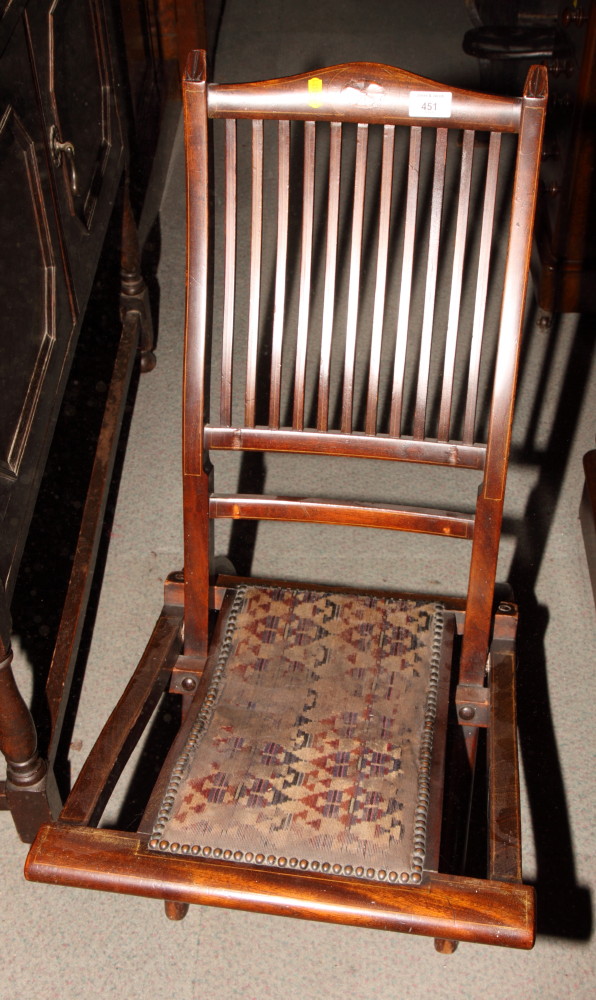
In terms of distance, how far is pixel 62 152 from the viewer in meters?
Result: 1.84

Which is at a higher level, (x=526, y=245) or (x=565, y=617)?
(x=526, y=245)

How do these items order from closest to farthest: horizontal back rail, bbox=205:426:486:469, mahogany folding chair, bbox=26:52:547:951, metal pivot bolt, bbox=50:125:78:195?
1. mahogany folding chair, bbox=26:52:547:951
2. horizontal back rail, bbox=205:426:486:469
3. metal pivot bolt, bbox=50:125:78:195

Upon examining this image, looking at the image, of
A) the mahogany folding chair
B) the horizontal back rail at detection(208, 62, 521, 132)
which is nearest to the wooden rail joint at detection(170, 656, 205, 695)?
the mahogany folding chair

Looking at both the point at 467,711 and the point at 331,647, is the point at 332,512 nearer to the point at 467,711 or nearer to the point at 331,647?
the point at 331,647

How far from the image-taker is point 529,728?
7.01 feet

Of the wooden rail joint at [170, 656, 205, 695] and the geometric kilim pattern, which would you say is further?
the wooden rail joint at [170, 656, 205, 695]

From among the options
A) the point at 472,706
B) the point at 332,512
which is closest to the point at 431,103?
the point at 332,512

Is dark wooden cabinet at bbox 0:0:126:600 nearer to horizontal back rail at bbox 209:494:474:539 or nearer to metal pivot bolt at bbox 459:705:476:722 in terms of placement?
horizontal back rail at bbox 209:494:474:539

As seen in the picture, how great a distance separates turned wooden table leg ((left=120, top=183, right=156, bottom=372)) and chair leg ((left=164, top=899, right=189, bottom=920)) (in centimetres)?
154

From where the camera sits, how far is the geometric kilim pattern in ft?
4.28

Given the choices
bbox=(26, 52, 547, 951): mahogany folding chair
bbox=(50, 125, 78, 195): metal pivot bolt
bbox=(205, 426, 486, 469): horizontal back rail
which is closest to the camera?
bbox=(26, 52, 547, 951): mahogany folding chair

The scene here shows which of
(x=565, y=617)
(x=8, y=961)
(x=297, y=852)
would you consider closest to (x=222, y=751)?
(x=297, y=852)

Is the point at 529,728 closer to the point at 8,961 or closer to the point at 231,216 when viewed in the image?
the point at 8,961

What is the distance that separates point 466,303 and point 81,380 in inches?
46.0
